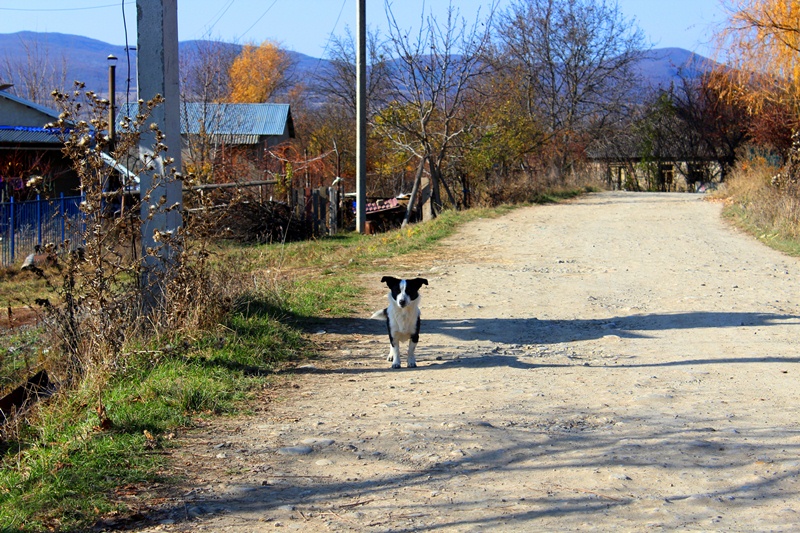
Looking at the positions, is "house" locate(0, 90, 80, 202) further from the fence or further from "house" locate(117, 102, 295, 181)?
the fence

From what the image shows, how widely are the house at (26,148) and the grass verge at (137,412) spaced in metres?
16.9

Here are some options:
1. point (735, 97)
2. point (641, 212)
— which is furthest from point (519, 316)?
point (641, 212)

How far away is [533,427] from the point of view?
5.20 m

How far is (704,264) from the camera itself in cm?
1351

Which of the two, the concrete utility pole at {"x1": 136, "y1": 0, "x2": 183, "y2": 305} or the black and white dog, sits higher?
the concrete utility pole at {"x1": 136, "y1": 0, "x2": 183, "y2": 305}

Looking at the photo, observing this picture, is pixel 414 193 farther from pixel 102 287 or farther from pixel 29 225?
pixel 102 287

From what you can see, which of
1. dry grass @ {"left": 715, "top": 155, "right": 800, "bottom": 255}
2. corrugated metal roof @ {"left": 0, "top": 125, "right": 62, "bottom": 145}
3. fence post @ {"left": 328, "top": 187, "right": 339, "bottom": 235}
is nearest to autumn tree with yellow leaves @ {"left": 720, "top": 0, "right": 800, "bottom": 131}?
dry grass @ {"left": 715, "top": 155, "right": 800, "bottom": 255}

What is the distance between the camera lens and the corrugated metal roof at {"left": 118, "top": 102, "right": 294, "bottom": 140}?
27656 millimetres

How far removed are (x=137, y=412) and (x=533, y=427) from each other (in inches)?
100

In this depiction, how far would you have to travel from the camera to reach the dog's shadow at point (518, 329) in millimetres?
Result: 7941

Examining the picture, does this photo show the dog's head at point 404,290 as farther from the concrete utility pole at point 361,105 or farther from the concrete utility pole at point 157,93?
the concrete utility pole at point 361,105

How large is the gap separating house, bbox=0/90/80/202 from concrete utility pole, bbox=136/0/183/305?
1631 centimetres

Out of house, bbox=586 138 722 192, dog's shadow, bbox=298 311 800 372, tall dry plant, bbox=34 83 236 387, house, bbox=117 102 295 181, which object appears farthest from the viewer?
house, bbox=586 138 722 192

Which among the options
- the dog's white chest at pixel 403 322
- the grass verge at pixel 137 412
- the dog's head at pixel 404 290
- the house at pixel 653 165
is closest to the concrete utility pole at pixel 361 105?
the grass verge at pixel 137 412
